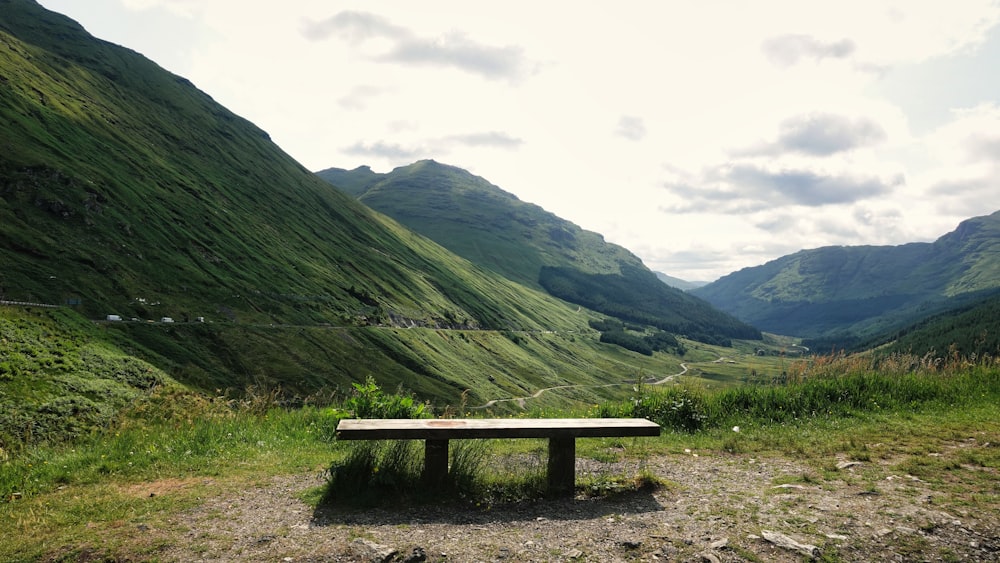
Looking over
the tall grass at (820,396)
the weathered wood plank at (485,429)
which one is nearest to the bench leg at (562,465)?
the weathered wood plank at (485,429)

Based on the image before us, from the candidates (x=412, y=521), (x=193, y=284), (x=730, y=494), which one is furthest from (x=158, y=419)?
(x=193, y=284)

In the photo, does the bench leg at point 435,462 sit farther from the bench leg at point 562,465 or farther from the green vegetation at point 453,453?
the bench leg at point 562,465

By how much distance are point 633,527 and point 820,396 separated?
1004cm

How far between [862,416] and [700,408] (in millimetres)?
3983

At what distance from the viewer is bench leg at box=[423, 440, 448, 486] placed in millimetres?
8523

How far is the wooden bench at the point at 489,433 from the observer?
8219mm

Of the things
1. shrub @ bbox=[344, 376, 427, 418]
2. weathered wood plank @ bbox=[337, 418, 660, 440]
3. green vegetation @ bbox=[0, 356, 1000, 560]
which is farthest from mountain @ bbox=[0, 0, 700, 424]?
weathered wood plank @ bbox=[337, 418, 660, 440]

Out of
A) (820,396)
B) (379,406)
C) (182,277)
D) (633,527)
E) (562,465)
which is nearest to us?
(633,527)

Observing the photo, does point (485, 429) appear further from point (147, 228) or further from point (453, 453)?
point (147, 228)

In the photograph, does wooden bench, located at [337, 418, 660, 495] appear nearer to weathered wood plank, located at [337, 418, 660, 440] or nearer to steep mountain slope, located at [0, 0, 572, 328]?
weathered wood plank, located at [337, 418, 660, 440]

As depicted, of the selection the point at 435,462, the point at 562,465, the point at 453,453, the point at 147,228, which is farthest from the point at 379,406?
the point at 147,228

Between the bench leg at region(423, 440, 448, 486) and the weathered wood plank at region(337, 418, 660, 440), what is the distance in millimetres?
262

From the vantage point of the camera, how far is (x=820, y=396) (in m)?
14.2

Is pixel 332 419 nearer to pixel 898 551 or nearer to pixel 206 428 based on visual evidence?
pixel 206 428
